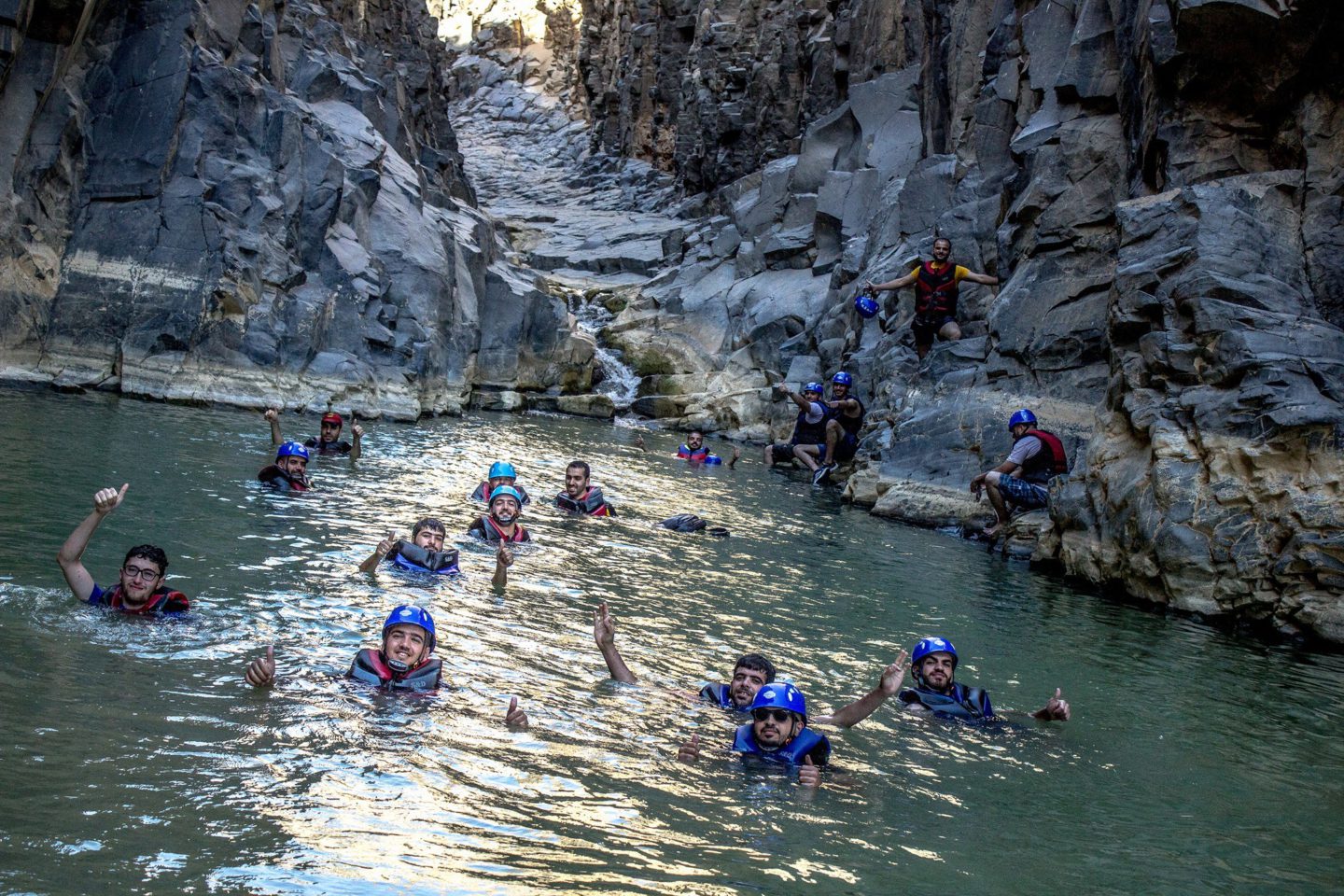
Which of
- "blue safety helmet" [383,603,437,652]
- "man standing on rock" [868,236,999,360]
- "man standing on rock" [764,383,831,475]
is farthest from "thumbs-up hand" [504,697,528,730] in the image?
"man standing on rock" [764,383,831,475]

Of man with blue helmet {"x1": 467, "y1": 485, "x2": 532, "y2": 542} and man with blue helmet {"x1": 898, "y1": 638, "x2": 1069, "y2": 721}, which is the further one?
man with blue helmet {"x1": 467, "y1": 485, "x2": 532, "y2": 542}

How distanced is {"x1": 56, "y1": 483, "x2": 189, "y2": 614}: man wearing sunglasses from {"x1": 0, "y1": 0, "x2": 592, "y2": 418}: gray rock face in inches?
608

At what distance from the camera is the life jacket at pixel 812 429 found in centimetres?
2612

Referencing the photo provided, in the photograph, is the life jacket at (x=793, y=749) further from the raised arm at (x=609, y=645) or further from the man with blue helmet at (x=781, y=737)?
the raised arm at (x=609, y=645)

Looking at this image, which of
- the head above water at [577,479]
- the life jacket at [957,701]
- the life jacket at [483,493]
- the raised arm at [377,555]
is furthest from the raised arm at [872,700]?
the head above water at [577,479]

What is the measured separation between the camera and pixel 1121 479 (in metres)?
14.7

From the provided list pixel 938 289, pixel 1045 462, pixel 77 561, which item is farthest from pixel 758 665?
pixel 938 289

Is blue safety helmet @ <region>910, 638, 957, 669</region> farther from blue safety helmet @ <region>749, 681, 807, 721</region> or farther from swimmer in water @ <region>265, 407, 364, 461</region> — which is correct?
swimmer in water @ <region>265, 407, 364, 461</region>

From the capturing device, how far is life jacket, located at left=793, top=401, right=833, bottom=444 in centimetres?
2612

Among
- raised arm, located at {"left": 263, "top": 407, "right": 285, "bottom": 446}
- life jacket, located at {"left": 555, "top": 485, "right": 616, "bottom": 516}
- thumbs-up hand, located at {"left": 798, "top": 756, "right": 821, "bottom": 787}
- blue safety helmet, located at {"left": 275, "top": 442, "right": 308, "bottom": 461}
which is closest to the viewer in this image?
thumbs-up hand, located at {"left": 798, "top": 756, "right": 821, "bottom": 787}

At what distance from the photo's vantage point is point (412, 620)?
7664 mm

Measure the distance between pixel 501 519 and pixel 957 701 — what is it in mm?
6200

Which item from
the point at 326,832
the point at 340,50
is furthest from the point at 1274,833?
the point at 340,50

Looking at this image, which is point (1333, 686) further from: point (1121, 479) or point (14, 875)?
point (14, 875)
